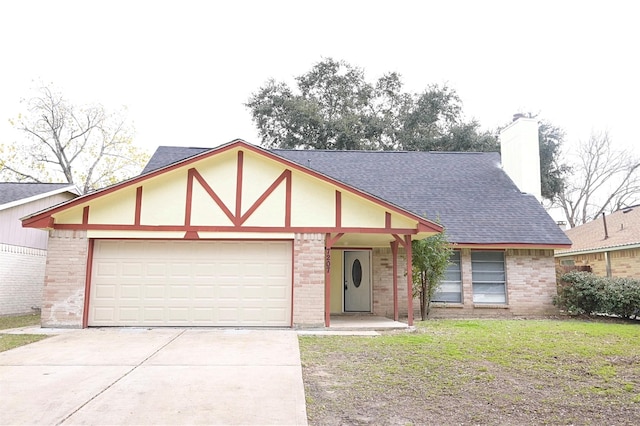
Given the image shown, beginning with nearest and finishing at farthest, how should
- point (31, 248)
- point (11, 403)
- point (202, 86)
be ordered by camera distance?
1. point (11, 403)
2. point (31, 248)
3. point (202, 86)

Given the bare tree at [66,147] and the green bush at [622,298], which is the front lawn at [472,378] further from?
the bare tree at [66,147]

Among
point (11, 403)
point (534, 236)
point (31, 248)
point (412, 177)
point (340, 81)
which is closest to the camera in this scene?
point (11, 403)

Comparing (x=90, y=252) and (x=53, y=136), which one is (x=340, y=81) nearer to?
(x=53, y=136)

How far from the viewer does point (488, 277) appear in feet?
49.8

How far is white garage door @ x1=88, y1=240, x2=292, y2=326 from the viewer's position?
11.1 m

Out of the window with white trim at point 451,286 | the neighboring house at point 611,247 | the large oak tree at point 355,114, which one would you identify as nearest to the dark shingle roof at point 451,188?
the window with white trim at point 451,286

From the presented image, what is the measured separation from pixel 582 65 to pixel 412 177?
300 inches

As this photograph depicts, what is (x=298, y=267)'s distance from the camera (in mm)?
11133

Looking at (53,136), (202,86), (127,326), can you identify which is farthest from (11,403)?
(53,136)

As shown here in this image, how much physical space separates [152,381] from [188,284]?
5.28 metres

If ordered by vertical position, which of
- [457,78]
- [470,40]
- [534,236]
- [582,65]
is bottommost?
[534,236]

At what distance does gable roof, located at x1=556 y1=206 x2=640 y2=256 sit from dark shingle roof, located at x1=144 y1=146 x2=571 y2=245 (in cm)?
385

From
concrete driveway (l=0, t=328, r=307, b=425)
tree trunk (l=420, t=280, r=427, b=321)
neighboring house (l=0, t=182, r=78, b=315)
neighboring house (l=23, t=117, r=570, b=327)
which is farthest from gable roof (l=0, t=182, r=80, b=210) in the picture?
tree trunk (l=420, t=280, r=427, b=321)

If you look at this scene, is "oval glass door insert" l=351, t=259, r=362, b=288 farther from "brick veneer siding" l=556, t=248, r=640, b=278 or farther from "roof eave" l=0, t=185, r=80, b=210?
"roof eave" l=0, t=185, r=80, b=210
